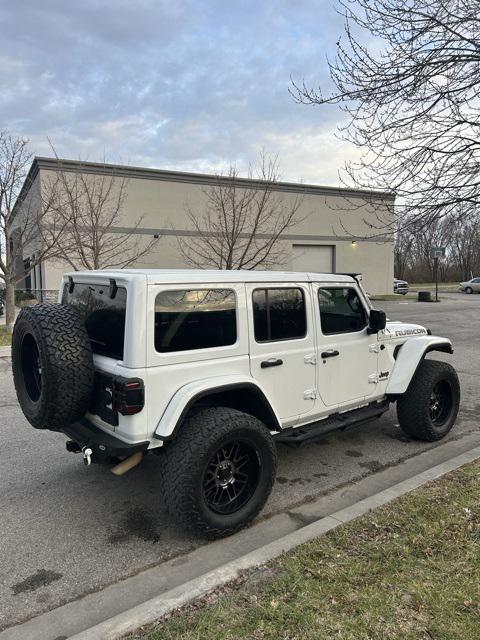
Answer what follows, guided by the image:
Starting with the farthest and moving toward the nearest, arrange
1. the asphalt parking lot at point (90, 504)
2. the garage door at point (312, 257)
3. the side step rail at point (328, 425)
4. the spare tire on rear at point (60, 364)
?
the garage door at point (312, 257) < the side step rail at point (328, 425) < the spare tire on rear at point (60, 364) < the asphalt parking lot at point (90, 504)

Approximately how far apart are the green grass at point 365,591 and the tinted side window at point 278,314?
148 centimetres

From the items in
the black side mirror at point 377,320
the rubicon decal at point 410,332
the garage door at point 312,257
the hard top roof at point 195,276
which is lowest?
the rubicon decal at point 410,332

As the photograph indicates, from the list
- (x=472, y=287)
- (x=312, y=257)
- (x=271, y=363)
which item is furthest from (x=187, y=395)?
(x=472, y=287)

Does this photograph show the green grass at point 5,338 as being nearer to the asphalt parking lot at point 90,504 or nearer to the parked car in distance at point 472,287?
the asphalt parking lot at point 90,504

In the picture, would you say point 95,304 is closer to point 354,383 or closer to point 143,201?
point 354,383

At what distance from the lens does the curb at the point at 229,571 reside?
2324mm

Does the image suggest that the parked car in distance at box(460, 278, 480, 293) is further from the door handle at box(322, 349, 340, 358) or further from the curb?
the door handle at box(322, 349, 340, 358)

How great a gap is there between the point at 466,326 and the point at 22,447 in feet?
49.4

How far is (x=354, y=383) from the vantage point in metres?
4.41

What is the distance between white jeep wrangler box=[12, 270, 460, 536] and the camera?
3049mm

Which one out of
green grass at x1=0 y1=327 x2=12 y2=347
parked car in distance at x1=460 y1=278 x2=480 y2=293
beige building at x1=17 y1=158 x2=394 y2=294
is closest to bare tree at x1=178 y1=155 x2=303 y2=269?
beige building at x1=17 y1=158 x2=394 y2=294

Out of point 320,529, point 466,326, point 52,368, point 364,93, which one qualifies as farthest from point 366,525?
point 466,326

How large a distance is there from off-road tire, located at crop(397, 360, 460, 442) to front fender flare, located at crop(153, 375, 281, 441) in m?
2.31

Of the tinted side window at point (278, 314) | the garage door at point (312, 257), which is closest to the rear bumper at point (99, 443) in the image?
the tinted side window at point (278, 314)
